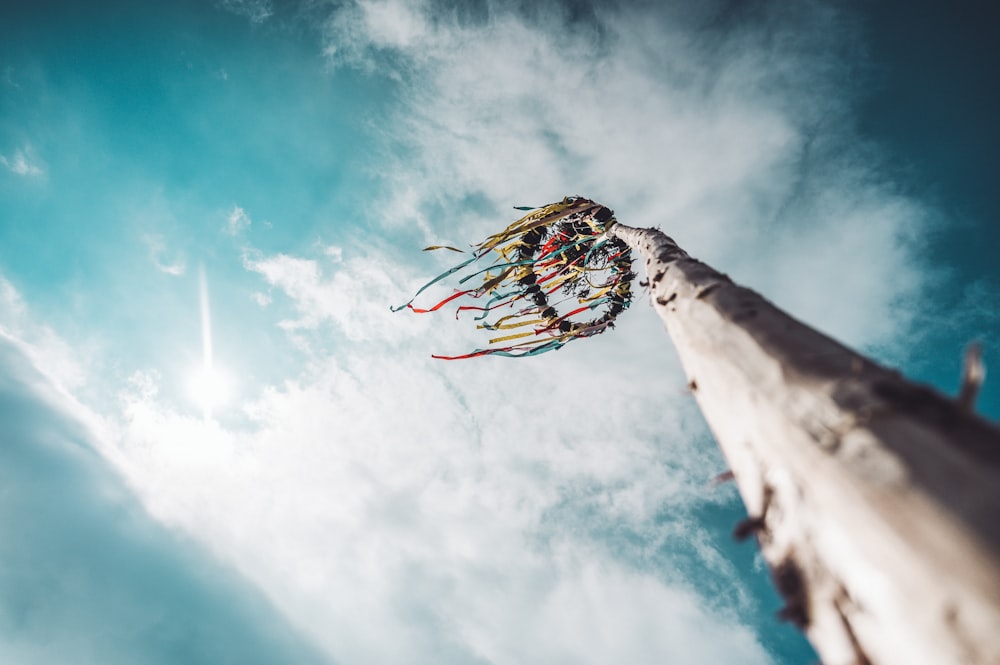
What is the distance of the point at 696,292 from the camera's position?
1841 mm

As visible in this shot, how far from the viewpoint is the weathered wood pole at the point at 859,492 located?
2.42ft

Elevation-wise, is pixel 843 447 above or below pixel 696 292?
below

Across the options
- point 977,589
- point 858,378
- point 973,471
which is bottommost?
point 977,589

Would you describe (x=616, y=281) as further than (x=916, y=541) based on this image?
Yes

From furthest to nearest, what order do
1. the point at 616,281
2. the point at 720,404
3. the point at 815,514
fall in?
the point at 616,281 → the point at 720,404 → the point at 815,514

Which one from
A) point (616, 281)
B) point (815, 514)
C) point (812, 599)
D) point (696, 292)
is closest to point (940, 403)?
point (815, 514)

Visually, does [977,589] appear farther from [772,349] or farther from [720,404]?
[720,404]

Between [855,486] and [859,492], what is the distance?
0.01 metres

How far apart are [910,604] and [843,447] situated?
298mm

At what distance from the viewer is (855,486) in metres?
0.92

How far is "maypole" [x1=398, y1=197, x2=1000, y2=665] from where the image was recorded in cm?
74

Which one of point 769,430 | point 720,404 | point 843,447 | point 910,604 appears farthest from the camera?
point 720,404

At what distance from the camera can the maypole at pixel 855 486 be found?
2.43ft

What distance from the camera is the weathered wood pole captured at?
74 cm
